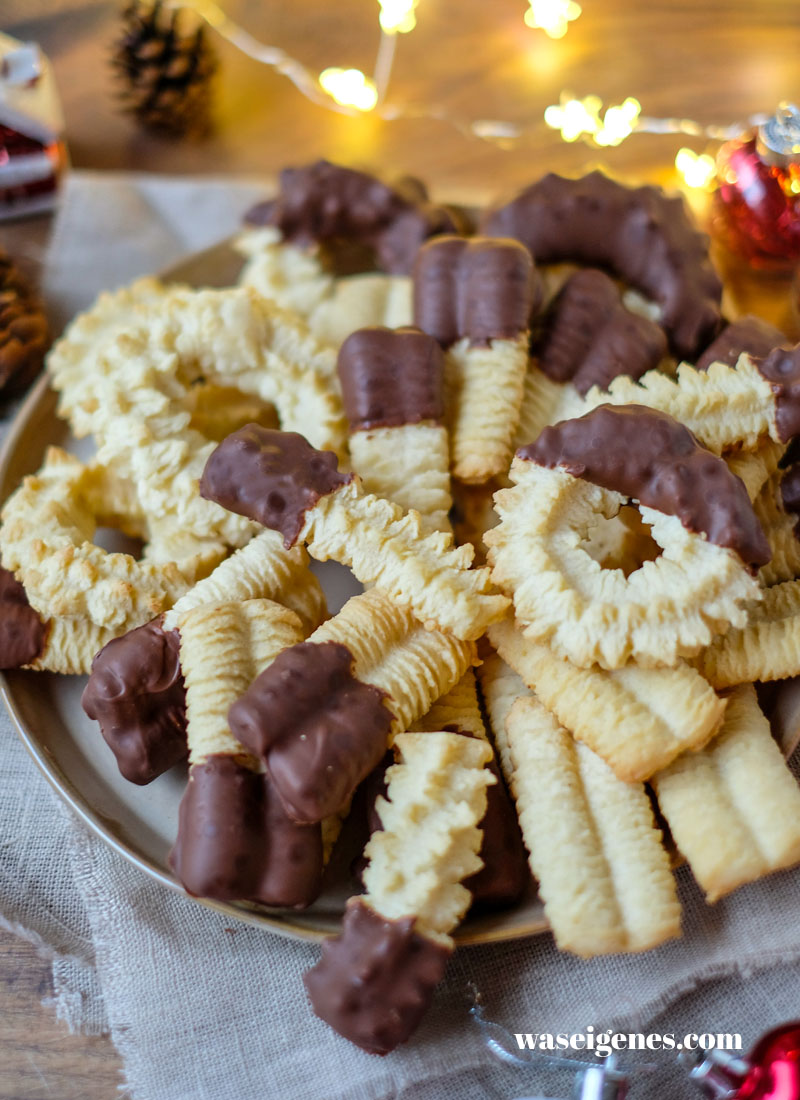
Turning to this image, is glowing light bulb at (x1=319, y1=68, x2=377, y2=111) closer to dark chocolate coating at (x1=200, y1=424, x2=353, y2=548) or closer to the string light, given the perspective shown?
the string light

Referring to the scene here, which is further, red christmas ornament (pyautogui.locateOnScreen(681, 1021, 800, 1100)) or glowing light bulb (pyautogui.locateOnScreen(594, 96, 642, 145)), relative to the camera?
glowing light bulb (pyautogui.locateOnScreen(594, 96, 642, 145))

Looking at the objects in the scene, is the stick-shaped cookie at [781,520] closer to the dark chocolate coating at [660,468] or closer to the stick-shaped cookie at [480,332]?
the dark chocolate coating at [660,468]

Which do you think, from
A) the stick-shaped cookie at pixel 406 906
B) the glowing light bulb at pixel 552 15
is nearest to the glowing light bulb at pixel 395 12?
the glowing light bulb at pixel 552 15

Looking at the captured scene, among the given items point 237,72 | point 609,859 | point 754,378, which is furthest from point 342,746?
point 237,72

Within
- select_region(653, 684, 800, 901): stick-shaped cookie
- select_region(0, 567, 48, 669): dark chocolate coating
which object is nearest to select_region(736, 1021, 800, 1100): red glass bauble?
select_region(653, 684, 800, 901): stick-shaped cookie

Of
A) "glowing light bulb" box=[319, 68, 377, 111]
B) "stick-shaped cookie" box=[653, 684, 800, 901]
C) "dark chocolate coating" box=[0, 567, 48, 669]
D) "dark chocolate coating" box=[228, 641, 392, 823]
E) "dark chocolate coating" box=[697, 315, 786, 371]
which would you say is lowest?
"dark chocolate coating" box=[0, 567, 48, 669]

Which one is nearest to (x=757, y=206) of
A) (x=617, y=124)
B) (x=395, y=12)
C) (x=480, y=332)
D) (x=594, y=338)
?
(x=617, y=124)
